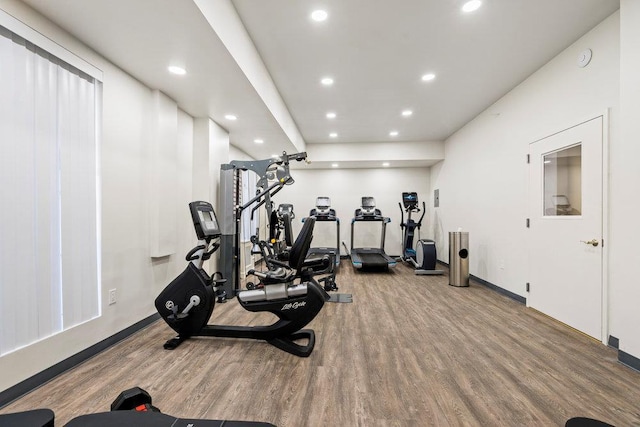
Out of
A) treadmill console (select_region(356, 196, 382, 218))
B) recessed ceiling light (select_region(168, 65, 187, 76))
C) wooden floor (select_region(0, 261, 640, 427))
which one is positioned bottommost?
wooden floor (select_region(0, 261, 640, 427))

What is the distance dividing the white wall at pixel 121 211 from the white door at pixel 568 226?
460 centimetres

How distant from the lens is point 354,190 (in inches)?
301

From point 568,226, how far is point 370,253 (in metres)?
4.03

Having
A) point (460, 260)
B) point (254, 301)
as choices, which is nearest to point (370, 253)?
point (460, 260)

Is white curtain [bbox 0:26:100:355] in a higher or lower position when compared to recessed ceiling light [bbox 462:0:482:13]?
lower

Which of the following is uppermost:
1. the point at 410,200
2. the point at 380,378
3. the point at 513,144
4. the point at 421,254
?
the point at 513,144

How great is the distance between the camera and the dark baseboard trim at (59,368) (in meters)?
1.71

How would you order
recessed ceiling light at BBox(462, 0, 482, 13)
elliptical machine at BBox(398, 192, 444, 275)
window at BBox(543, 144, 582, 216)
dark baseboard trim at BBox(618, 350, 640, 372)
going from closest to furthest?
dark baseboard trim at BBox(618, 350, 640, 372), recessed ceiling light at BBox(462, 0, 482, 13), window at BBox(543, 144, 582, 216), elliptical machine at BBox(398, 192, 444, 275)

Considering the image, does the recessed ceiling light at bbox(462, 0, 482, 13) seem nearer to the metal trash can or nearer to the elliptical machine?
the metal trash can

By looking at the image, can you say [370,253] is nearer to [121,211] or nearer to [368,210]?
[368,210]

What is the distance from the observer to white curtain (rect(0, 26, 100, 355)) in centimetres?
175

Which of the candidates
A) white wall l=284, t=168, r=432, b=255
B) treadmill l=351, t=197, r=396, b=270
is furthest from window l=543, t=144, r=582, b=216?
white wall l=284, t=168, r=432, b=255

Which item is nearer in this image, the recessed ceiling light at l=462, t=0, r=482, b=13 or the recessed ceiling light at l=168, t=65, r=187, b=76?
the recessed ceiling light at l=462, t=0, r=482, b=13

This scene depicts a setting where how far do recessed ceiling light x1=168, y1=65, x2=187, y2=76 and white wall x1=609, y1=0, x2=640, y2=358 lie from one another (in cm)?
387
